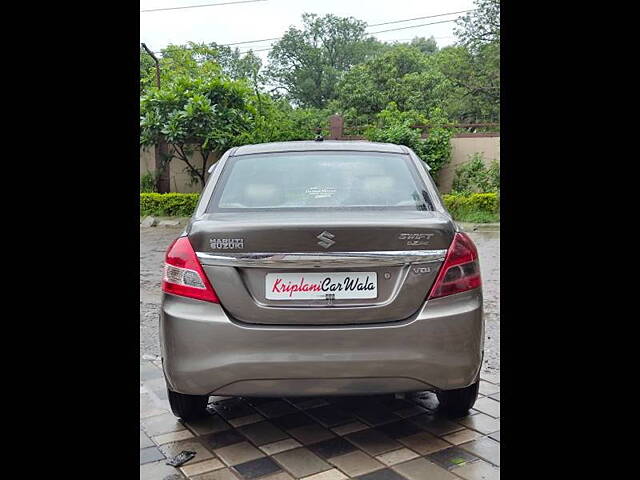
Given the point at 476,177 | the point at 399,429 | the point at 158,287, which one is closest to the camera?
the point at 399,429

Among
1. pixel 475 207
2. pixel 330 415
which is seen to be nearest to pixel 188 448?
pixel 330 415

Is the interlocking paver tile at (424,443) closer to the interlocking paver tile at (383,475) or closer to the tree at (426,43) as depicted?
the interlocking paver tile at (383,475)

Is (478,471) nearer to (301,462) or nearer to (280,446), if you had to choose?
(301,462)

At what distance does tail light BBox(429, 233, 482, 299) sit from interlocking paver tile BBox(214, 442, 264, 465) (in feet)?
3.71

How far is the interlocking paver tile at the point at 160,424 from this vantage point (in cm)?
319

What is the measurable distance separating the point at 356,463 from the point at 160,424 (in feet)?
3.74

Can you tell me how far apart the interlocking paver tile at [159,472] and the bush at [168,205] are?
12.3 metres

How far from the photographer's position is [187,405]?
10.6ft

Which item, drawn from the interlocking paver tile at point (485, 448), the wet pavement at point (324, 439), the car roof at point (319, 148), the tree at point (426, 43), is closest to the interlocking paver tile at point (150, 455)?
the wet pavement at point (324, 439)

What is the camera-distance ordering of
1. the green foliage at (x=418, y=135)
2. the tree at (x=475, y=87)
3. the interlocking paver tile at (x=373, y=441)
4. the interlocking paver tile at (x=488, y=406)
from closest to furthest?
the interlocking paver tile at (x=373, y=441) < the interlocking paver tile at (x=488, y=406) < the green foliage at (x=418, y=135) < the tree at (x=475, y=87)

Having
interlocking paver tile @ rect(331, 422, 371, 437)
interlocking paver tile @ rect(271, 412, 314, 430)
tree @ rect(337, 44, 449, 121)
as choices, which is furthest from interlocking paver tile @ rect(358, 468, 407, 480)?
tree @ rect(337, 44, 449, 121)

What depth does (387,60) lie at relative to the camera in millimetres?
27234

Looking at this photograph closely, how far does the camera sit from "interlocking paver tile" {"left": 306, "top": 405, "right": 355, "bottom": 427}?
3.26m
